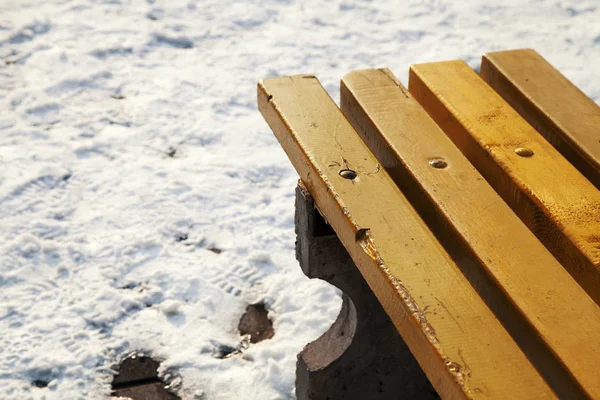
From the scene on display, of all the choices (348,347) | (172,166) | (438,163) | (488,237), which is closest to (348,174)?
(438,163)

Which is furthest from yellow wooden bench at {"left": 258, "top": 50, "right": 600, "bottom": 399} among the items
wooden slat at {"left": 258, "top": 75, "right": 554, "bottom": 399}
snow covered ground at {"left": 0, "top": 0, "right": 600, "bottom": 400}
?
snow covered ground at {"left": 0, "top": 0, "right": 600, "bottom": 400}

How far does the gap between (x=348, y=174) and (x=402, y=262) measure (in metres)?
0.28

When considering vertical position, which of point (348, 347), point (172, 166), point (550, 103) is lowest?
point (172, 166)

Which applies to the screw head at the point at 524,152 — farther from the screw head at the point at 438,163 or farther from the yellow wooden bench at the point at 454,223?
the screw head at the point at 438,163

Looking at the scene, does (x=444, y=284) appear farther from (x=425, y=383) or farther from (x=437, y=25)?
(x=437, y=25)

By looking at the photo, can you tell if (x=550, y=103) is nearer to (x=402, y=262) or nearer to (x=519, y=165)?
(x=519, y=165)

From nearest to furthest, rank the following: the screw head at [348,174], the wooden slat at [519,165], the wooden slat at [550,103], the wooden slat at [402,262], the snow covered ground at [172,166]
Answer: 1. the wooden slat at [402,262]
2. the wooden slat at [519,165]
3. the screw head at [348,174]
4. the wooden slat at [550,103]
5. the snow covered ground at [172,166]

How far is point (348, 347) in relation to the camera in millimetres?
1884

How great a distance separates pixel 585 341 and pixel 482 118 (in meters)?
0.72

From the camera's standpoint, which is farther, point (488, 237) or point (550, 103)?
point (550, 103)

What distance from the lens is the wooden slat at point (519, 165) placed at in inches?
55.7

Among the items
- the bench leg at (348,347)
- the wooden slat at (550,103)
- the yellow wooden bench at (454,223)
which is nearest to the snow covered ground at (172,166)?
the bench leg at (348,347)

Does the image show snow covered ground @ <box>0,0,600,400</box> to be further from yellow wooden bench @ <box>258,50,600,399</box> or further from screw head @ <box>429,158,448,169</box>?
screw head @ <box>429,158,448,169</box>

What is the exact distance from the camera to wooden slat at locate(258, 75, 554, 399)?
115 cm
